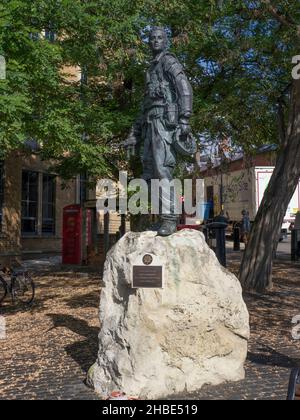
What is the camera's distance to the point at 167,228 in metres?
5.93

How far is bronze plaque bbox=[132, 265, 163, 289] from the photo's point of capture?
5.30 m

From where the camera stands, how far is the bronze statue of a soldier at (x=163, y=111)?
6172 mm

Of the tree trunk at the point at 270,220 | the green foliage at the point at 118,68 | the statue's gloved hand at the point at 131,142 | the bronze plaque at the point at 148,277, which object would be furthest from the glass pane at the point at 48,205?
the bronze plaque at the point at 148,277

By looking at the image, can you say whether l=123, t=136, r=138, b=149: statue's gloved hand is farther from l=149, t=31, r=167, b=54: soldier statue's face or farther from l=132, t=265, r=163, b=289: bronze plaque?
l=132, t=265, r=163, b=289: bronze plaque

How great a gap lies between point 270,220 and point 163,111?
6.18 meters

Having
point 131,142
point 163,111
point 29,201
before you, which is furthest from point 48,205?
point 163,111

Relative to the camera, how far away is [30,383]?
18.5 ft

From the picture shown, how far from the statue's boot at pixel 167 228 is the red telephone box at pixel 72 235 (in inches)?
449

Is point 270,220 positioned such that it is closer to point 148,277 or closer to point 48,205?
point 148,277

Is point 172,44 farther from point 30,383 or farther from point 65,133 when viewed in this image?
point 30,383

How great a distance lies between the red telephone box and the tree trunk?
268 inches

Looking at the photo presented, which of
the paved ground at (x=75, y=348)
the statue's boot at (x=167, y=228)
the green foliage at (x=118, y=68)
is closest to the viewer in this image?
the paved ground at (x=75, y=348)

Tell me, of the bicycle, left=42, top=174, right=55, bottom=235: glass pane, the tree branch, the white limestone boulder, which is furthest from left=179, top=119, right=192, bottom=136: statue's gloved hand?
left=42, top=174, right=55, bottom=235: glass pane

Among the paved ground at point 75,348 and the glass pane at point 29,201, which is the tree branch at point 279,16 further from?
the glass pane at point 29,201
